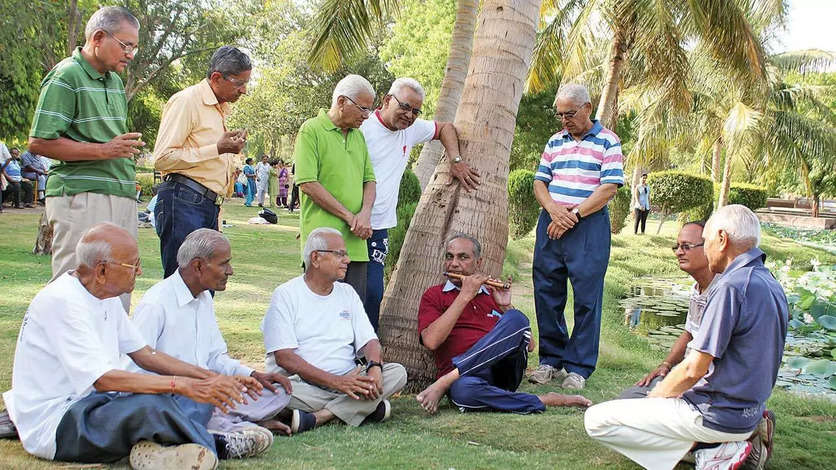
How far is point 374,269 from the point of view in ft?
18.7

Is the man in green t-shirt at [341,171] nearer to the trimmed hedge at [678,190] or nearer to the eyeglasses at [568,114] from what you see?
the eyeglasses at [568,114]

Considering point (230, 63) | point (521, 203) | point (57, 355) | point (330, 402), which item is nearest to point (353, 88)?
point (230, 63)

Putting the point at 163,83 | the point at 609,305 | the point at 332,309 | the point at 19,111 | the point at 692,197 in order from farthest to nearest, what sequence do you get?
the point at 163,83 → the point at 692,197 → the point at 19,111 → the point at 609,305 → the point at 332,309

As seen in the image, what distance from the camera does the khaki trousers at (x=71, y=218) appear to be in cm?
435

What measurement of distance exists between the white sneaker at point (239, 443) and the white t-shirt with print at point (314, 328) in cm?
84

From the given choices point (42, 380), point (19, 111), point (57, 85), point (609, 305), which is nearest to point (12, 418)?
point (42, 380)

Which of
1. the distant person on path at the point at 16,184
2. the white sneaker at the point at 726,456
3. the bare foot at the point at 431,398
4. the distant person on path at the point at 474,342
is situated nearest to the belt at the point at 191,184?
the distant person on path at the point at 474,342

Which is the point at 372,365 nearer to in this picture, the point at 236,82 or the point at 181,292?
the point at 181,292

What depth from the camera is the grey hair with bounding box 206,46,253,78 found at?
493cm

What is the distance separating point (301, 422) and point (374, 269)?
1460 millimetres

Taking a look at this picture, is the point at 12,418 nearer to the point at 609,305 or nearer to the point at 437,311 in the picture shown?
the point at 437,311

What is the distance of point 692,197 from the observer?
80.9 feet

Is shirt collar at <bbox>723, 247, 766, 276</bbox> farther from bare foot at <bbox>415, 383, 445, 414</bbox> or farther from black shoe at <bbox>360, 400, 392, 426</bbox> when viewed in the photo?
black shoe at <bbox>360, 400, 392, 426</bbox>

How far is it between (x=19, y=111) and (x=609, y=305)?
16392mm
